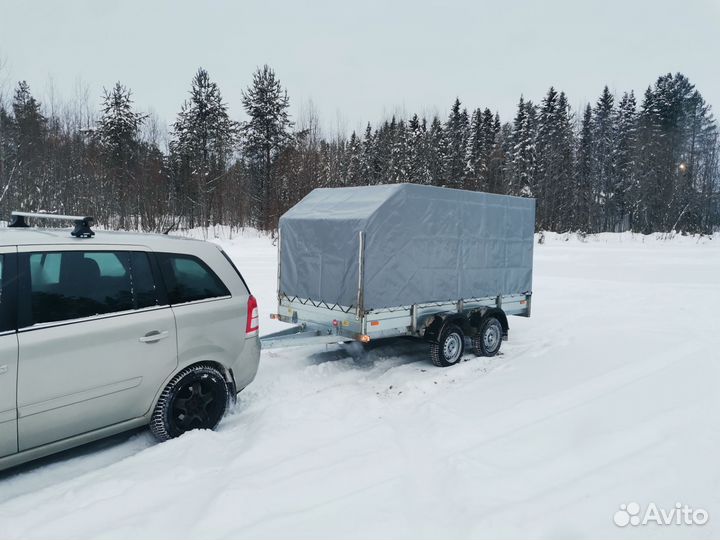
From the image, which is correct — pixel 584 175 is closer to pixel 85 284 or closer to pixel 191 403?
pixel 191 403

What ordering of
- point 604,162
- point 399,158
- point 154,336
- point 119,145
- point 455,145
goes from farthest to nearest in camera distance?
point 455,145 < point 604,162 < point 399,158 < point 119,145 < point 154,336

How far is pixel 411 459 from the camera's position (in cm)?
434

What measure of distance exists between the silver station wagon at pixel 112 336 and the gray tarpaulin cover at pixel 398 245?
2123 millimetres

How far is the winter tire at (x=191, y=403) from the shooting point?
4.45 meters

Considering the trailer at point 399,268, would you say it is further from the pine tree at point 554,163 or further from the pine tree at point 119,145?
the pine tree at point 554,163

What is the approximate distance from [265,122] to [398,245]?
40.7 metres

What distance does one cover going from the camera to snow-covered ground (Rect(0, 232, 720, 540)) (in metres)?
3.37

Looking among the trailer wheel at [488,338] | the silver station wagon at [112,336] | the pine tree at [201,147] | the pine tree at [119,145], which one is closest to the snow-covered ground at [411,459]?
the trailer wheel at [488,338]

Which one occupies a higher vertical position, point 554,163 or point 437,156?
point 437,156

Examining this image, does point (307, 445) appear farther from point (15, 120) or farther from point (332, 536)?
point (15, 120)

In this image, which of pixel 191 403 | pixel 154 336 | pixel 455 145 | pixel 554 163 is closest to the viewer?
pixel 154 336

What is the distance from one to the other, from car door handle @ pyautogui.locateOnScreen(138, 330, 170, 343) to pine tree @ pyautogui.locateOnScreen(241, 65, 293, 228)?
1592 inches

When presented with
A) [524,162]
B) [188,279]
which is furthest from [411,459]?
[524,162]

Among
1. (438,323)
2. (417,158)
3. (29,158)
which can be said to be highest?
(417,158)
